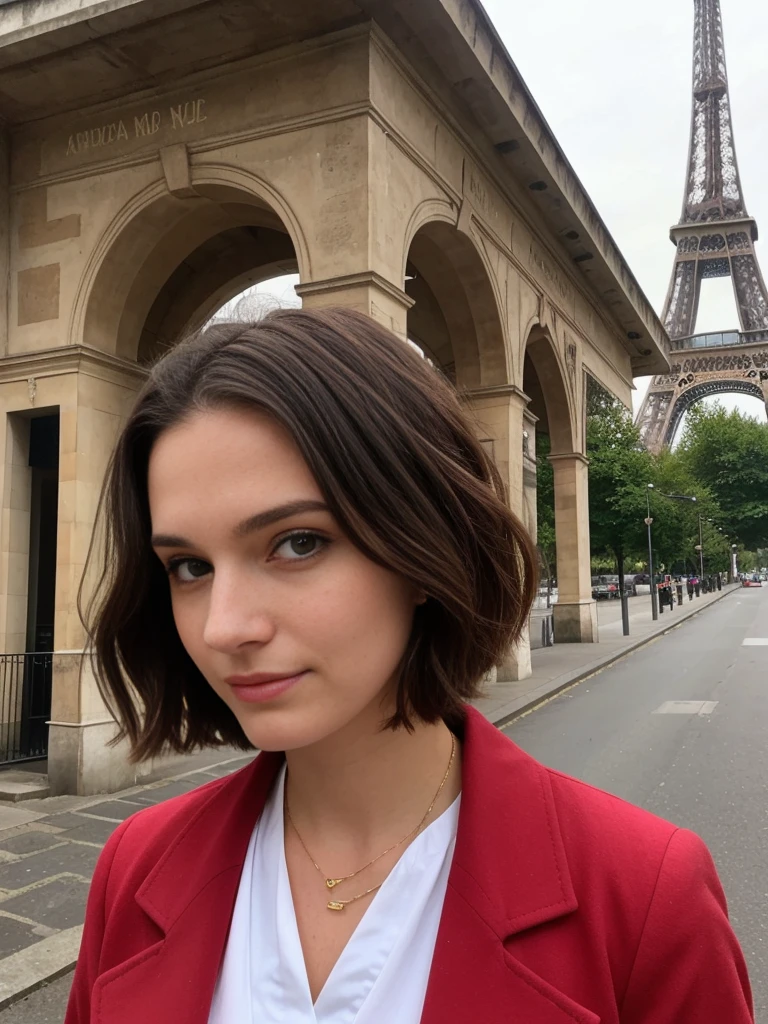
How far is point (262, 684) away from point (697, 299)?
75758mm

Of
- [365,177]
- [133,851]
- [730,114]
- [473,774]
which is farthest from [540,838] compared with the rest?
[730,114]

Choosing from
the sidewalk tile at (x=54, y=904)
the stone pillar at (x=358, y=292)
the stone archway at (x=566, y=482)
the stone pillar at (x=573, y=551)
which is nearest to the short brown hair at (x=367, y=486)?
the sidewalk tile at (x=54, y=904)

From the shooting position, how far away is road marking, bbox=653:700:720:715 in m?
10.1

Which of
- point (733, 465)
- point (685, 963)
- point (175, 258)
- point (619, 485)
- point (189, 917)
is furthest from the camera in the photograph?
Result: point (733, 465)

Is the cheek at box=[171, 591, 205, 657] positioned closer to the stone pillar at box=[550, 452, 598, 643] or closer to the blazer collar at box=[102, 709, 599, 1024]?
the blazer collar at box=[102, 709, 599, 1024]

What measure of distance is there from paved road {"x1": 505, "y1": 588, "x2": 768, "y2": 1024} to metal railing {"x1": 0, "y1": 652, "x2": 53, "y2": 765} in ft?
17.7

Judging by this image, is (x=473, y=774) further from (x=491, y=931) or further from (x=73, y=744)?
(x=73, y=744)

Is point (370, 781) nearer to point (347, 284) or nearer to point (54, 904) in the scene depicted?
point (54, 904)

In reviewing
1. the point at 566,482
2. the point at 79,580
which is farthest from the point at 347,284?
the point at 566,482

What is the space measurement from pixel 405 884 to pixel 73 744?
22.4 feet

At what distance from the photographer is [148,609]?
A: 145cm

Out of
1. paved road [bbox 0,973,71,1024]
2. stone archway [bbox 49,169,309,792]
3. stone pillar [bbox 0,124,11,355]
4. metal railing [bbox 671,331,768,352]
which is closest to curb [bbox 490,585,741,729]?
stone archway [bbox 49,169,309,792]

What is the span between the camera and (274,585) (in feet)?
3.40

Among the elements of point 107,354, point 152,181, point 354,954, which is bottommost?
point 354,954
